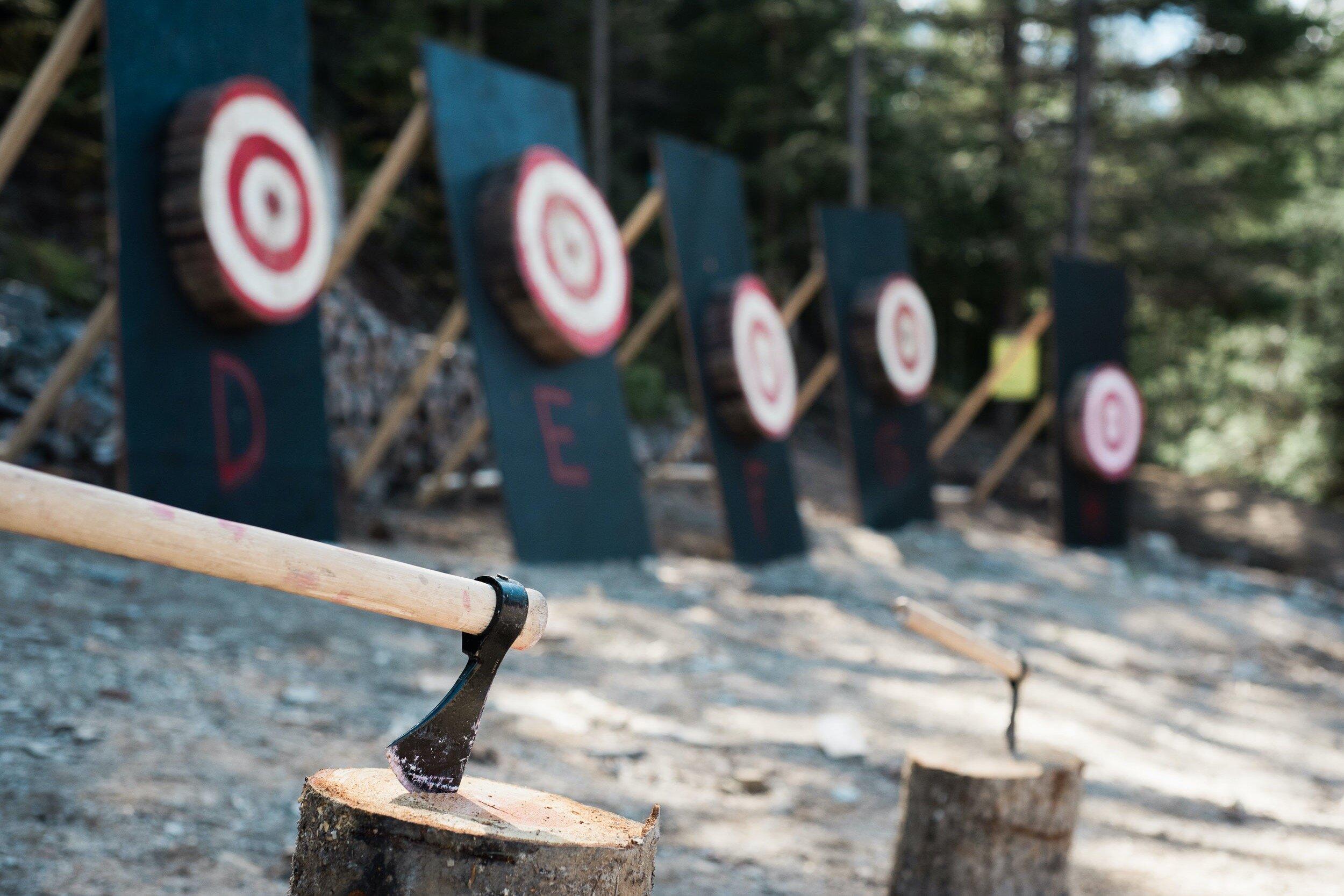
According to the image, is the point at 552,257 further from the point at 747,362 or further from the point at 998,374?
the point at 998,374

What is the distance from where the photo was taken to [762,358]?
18.0 feet

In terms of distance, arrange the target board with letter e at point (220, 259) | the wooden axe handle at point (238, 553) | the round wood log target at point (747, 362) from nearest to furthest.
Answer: the wooden axe handle at point (238, 553) < the target board with letter e at point (220, 259) < the round wood log target at point (747, 362)

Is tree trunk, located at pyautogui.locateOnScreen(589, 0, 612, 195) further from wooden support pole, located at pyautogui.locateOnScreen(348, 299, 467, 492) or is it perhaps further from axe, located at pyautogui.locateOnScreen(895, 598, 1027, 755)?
axe, located at pyautogui.locateOnScreen(895, 598, 1027, 755)

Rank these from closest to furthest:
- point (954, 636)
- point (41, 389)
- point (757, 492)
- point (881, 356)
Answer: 1. point (954, 636)
2. point (41, 389)
3. point (757, 492)
4. point (881, 356)

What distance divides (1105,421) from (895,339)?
184 cm

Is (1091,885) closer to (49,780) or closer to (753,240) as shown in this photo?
(49,780)

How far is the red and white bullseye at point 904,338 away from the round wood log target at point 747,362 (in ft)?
3.34

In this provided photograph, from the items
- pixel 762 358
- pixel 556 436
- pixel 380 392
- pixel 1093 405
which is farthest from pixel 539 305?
pixel 1093 405

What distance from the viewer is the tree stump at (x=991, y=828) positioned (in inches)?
74.1

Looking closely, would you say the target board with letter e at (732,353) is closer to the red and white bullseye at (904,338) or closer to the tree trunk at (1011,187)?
the red and white bullseye at (904,338)

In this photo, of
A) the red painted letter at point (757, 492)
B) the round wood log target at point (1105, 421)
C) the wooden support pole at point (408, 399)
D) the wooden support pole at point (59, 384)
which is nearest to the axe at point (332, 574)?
the wooden support pole at point (59, 384)

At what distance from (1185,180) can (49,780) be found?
11.7m

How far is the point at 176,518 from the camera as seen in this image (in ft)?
3.16

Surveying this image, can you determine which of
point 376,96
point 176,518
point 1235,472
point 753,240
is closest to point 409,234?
point 376,96
